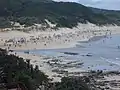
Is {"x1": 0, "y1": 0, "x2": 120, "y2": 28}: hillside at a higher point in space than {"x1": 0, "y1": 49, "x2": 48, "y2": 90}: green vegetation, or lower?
higher

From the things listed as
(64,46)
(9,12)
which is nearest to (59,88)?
(64,46)

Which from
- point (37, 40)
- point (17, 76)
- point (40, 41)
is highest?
point (17, 76)

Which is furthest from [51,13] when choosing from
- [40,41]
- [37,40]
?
[40,41]

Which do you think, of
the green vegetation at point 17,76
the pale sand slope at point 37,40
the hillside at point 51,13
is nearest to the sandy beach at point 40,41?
the pale sand slope at point 37,40

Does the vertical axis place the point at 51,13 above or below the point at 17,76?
above

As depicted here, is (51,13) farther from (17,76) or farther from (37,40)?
(17,76)

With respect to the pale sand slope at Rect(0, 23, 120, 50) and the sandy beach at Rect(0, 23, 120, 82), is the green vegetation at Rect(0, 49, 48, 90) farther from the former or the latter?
the pale sand slope at Rect(0, 23, 120, 50)

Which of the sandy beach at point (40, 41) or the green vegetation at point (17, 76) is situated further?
the sandy beach at point (40, 41)

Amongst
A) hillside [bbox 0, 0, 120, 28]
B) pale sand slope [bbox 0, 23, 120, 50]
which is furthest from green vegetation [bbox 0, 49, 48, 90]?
hillside [bbox 0, 0, 120, 28]

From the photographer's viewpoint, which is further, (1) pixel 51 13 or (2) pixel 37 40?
(1) pixel 51 13

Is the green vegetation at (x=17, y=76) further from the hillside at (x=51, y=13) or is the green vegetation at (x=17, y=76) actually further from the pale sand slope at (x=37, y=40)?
the hillside at (x=51, y=13)

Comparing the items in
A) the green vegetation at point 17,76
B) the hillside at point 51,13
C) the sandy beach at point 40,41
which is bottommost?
the sandy beach at point 40,41
